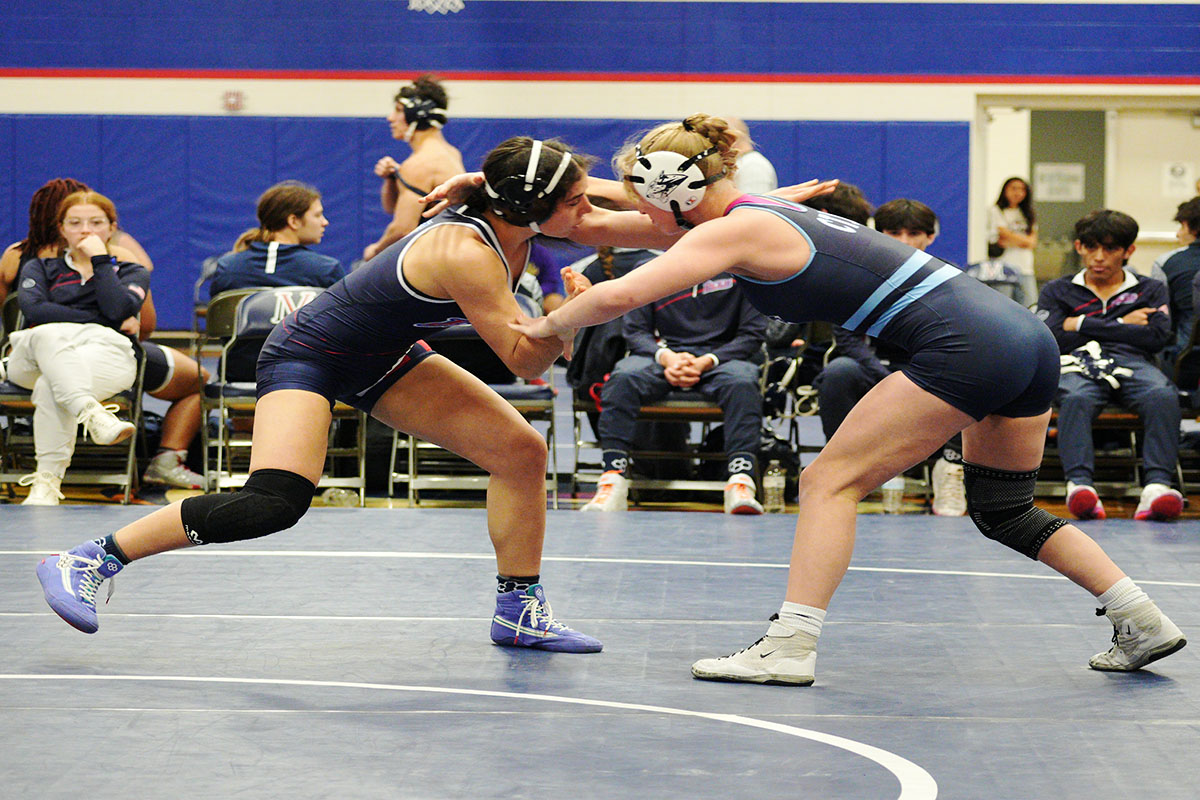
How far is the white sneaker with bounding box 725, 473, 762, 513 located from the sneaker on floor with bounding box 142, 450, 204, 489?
232 centimetres

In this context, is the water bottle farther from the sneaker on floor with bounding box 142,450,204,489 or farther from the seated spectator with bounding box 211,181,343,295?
the seated spectator with bounding box 211,181,343,295

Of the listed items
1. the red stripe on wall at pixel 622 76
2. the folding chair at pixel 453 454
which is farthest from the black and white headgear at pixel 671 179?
the red stripe on wall at pixel 622 76

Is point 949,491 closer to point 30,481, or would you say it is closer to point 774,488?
point 774,488

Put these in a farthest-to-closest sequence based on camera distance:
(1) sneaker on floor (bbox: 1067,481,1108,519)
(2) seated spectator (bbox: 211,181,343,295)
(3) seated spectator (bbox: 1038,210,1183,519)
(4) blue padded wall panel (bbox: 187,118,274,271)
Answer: (4) blue padded wall panel (bbox: 187,118,274,271)
(2) seated spectator (bbox: 211,181,343,295)
(3) seated spectator (bbox: 1038,210,1183,519)
(1) sneaker on floor (bbox: 1067,481,1108,519)

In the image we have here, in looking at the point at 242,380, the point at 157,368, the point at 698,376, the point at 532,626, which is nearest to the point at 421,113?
the point at 242,380

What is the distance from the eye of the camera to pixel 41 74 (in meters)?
12.9

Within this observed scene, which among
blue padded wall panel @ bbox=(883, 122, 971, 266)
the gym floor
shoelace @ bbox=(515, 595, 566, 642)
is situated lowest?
the gym floor

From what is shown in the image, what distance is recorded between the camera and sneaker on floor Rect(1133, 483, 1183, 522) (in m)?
5.58

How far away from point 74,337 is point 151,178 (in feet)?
24.5

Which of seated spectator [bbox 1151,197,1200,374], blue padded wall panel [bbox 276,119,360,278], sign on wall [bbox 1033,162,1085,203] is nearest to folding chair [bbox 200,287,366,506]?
seated spectator [bbox 1151,197,1200,374]

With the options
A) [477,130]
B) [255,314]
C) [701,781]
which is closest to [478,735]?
[701,781]

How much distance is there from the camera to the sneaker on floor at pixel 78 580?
127 inches

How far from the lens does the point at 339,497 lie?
20.5 feet

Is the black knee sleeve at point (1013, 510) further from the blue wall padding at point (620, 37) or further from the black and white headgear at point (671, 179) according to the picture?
the blue wall padding at point (620, 37)
